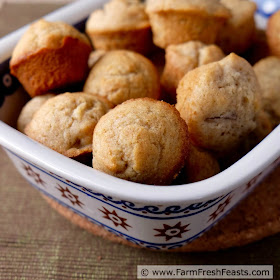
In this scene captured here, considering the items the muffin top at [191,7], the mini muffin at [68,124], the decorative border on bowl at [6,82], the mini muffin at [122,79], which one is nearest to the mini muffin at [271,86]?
the muffin top at [191,7]

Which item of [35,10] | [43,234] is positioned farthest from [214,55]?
[35,10]

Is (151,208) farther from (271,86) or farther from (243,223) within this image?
(271,86)

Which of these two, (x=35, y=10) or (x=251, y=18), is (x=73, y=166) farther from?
(x=35, y=10)

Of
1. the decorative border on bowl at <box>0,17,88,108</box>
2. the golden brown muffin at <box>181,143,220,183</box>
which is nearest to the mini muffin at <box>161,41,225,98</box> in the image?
the golden brown muffin at <box>181,143,220,183</box>

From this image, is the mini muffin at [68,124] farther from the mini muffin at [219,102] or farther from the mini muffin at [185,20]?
the mini muffin at [185,20]

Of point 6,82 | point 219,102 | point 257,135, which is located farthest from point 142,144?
point 6,82

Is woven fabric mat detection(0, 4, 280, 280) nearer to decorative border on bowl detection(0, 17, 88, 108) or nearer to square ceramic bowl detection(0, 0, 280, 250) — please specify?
square ceramic bowl detection(0, 0, 280, 250)

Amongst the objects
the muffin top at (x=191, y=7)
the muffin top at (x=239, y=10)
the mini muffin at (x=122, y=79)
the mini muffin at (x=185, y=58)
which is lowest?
the muffin top at (x=239, y=10)

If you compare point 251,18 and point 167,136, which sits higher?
point 167,136
